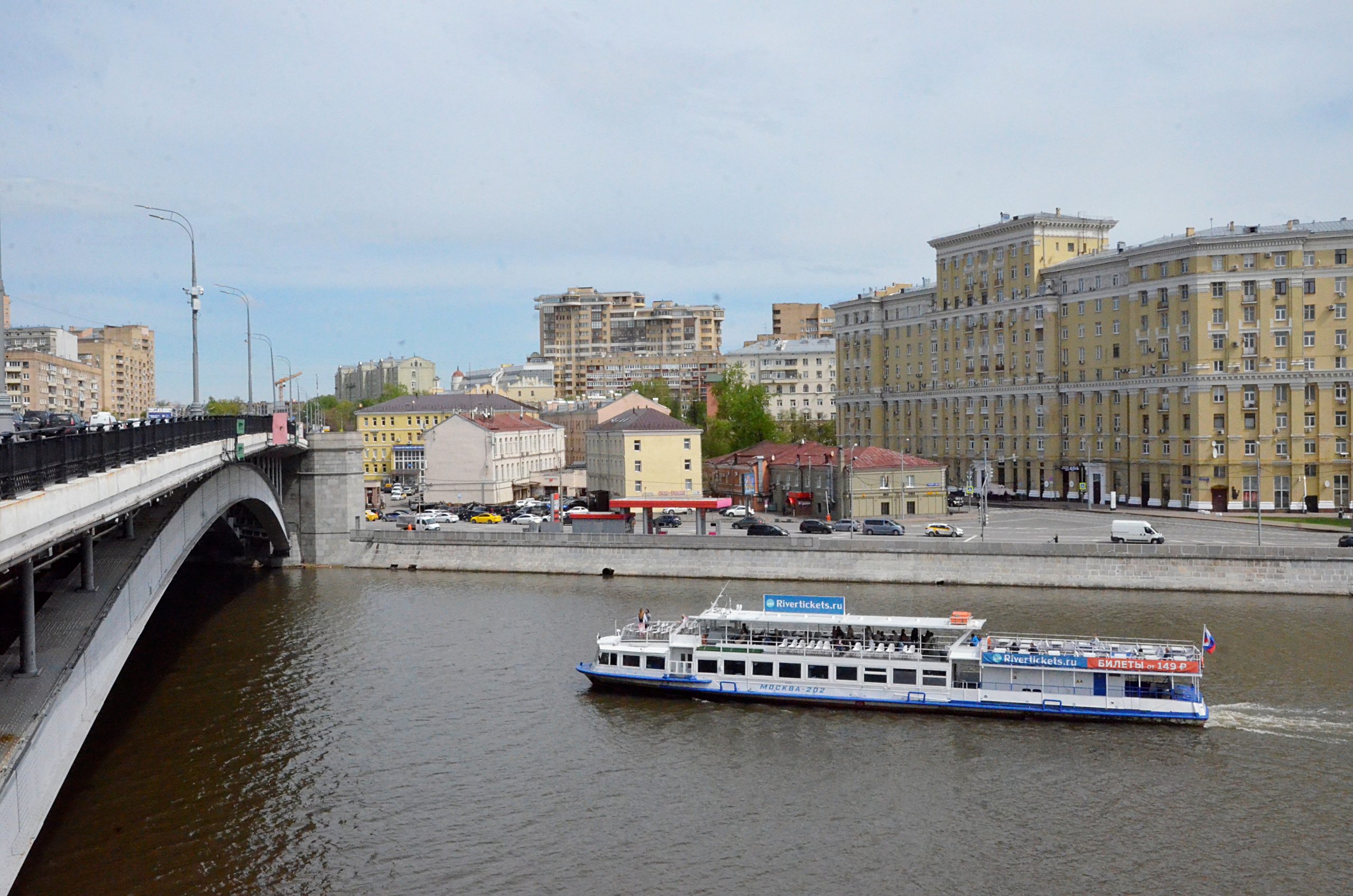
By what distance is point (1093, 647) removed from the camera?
2983 centimetres

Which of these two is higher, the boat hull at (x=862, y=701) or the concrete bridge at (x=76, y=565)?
the concrete bridge at (x=76, y=565)

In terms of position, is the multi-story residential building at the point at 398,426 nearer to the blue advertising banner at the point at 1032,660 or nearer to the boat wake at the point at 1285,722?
the blue advertising banner at the point at 1032,660

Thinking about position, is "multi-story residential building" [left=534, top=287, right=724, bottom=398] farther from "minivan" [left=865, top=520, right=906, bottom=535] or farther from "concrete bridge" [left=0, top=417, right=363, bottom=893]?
"concrete bridge" [left=0, top=417, right=363, bottom=893]

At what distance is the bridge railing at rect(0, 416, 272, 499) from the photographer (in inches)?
576

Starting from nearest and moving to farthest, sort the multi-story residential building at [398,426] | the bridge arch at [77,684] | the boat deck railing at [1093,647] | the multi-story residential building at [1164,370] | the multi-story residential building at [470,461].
→ the bridge arch at [77,684] < the boat deck railing at [1093,647] < the multi-story residential building at [1164,370] < the multi-story residential building at [470,461] < the multi-story residential building at [398,426]

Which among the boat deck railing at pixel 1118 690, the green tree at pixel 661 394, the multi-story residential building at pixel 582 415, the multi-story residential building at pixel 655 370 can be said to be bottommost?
the boat deck railing at pixel 1118 690

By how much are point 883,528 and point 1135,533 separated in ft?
34.7

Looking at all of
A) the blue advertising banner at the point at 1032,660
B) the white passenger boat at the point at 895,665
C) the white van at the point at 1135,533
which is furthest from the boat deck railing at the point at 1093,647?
the white van at the point at 1135,533

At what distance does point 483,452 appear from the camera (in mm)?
75125

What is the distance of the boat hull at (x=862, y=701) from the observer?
28.3 m

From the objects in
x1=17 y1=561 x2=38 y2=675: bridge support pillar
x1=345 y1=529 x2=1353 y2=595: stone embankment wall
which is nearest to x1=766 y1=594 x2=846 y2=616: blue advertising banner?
x1=345 y1=529 x2=1353 y2=595: stone embankment wall

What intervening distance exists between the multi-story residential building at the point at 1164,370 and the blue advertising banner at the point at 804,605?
1325 inches

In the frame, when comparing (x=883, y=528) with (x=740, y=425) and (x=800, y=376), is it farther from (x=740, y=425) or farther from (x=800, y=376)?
(x=800, y=376)

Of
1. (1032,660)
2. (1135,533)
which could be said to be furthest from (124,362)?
(1032,660)
